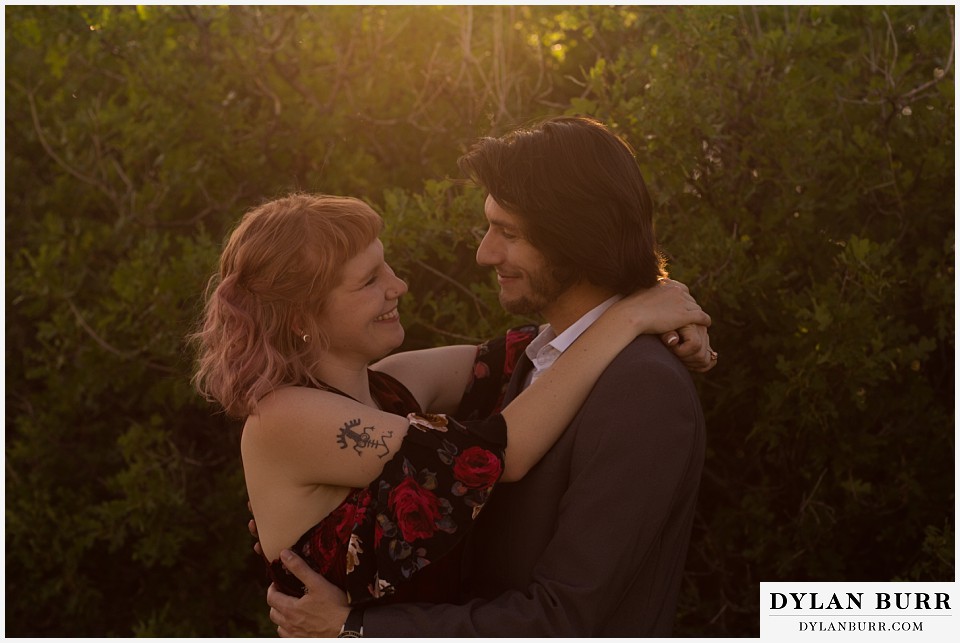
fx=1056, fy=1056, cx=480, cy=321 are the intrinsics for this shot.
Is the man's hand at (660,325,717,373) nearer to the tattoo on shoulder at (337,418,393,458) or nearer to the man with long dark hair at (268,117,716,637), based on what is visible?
the man with long dark hair at (268,117,716,637)

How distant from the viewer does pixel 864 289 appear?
4.13m

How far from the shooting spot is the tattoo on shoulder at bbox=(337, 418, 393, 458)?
268 centimetres

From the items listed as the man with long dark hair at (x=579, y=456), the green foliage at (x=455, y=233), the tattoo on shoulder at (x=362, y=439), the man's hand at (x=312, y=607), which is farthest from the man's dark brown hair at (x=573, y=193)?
the green foliage at (x=455, y=233)

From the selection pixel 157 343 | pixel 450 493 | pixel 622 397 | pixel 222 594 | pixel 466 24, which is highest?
pixel 466 24

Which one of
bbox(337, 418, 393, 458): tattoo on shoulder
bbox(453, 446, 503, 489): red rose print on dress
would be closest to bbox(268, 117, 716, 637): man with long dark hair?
bbox(453, 446, 503, 489): red rose print on dress

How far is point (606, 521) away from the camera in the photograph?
8.29ft

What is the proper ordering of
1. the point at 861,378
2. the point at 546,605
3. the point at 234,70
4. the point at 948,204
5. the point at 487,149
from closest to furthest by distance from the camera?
the point at 546,605
the point at 487,149
the point at 861,378
the point at 948,204
the point at 234,70

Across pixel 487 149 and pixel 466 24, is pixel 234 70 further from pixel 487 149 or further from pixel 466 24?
pixel 487 149

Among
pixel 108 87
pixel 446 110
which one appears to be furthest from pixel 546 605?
pixel 108 87

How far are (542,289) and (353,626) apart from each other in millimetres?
1032

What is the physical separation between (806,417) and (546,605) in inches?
76.3

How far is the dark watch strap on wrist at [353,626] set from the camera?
8.85ft

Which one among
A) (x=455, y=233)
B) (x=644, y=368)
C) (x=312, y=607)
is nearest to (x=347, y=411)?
(x=312, y=607)

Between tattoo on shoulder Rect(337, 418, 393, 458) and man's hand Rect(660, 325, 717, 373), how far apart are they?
0.79m
